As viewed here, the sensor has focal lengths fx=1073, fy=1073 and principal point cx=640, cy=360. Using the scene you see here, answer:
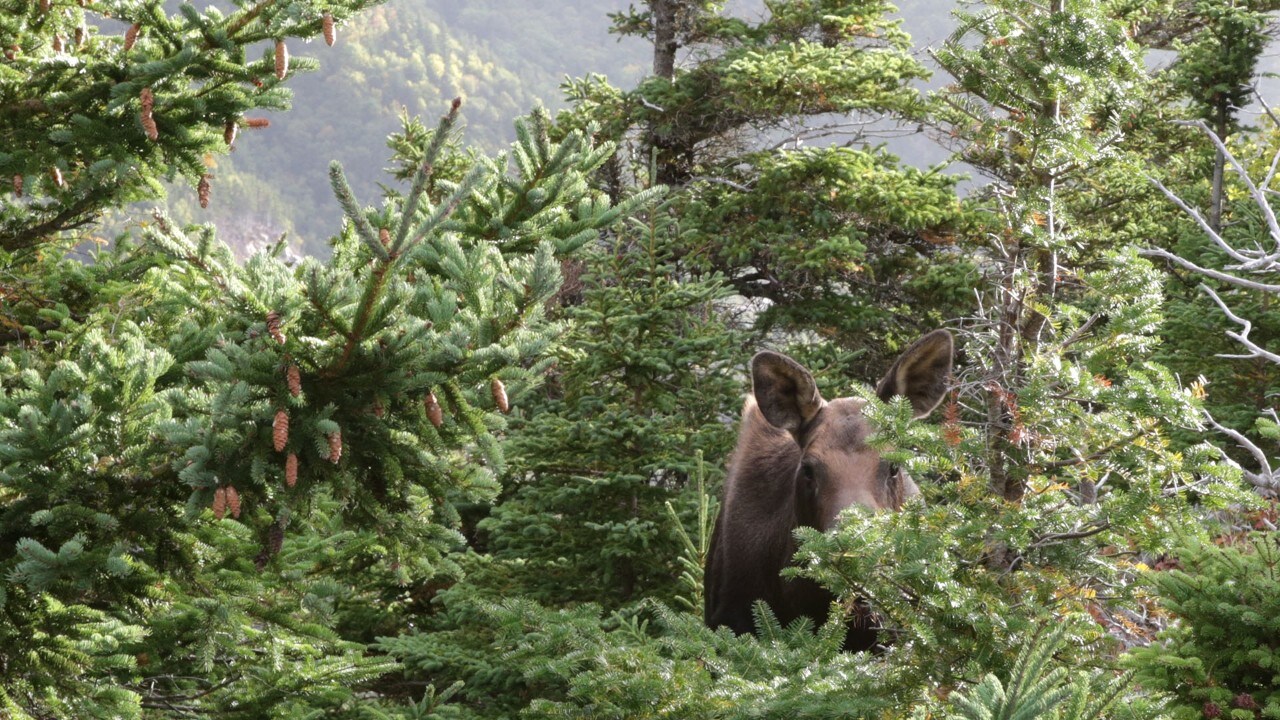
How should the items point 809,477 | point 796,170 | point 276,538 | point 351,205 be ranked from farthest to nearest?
point 796,170 → point 809,477 → point 276,538 → point 351,205

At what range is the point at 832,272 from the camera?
44.0 ft

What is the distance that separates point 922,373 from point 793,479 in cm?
Answer: 181

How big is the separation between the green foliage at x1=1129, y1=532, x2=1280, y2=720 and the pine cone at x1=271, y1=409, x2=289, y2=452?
10.1ft

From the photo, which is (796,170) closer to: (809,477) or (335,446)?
(809,477)

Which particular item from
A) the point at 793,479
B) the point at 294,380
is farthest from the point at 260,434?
the point at 793,479

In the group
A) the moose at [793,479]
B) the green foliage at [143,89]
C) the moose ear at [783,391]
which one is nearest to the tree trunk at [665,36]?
the moose at [793,479]

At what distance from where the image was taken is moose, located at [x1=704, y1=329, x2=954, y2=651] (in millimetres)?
5949

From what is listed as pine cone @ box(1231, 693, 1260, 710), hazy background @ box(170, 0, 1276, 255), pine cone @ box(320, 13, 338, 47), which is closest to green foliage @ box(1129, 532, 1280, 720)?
pine cone @ box(1231, 693, 1260, 710)

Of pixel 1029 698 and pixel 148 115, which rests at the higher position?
pixel 148 115

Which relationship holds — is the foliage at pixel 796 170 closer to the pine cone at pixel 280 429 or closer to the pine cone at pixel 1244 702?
the pine cone at pixel 1244 702

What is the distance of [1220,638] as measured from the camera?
3865mm

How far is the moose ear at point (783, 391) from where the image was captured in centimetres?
646

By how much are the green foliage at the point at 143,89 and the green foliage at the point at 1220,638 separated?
426cm

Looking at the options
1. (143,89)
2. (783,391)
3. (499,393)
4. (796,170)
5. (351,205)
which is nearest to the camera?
(351,205)
